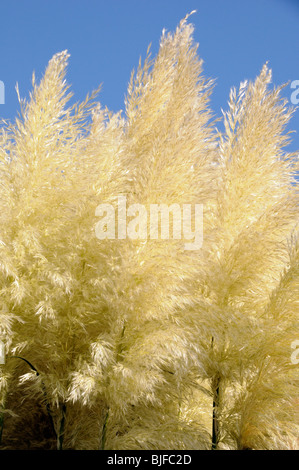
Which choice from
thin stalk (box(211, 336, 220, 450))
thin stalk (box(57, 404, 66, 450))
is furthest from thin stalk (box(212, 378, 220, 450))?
thin stalk (box(57, 404, 66, 450))

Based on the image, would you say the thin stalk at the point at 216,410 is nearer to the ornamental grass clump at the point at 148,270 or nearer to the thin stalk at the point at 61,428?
the ornamental grass clump at the point at 148,270

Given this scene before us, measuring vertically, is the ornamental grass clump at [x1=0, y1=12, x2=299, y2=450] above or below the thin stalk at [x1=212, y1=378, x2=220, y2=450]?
above

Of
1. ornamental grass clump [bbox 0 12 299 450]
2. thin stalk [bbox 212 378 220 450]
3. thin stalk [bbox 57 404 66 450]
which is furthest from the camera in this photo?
thin stalk [bbox 212 378 220 450]

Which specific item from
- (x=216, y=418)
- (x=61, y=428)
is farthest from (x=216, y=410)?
(x=61, y=428)

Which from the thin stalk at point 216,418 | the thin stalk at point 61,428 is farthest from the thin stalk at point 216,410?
the thin stalk at point 61,428

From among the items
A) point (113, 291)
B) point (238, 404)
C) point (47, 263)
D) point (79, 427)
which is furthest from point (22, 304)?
point (238, 404)

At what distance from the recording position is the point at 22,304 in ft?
A: 14.3

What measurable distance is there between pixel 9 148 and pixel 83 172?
2.25 feet

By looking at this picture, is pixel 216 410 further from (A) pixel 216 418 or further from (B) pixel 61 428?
(B) pixel 61 428

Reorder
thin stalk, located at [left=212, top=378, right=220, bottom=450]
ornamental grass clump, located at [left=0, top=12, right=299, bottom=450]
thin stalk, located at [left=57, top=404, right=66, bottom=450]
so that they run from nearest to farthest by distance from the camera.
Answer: ornamental grass clump, located at [left=0, top=12, right=299, bottom=450], thin stalk, located at [left=57, top=404, right=66, bottom=450], thin stalk, located at [left=212, top=378, right=220, bottom=450]

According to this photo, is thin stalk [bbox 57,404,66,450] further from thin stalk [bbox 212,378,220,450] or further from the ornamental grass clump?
thin stalk [bbox 212,378,220,450]

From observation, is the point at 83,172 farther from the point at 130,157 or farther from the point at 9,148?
the point at 9,148

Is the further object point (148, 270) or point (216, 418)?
point (216, 418)

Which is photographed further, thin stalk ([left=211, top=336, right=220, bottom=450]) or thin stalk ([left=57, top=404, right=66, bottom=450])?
thin stalk ([left=211, top=336, right=220, bottom=450])
